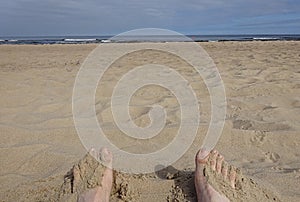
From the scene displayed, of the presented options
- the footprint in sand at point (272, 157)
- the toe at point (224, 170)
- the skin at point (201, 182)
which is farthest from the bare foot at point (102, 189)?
the footprint in sand at point (272, 157)

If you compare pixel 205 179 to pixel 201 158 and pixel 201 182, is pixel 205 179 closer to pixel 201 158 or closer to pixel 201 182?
pixel 201 182

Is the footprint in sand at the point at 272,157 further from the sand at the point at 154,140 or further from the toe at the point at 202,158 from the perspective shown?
the toe at the point at 202,158

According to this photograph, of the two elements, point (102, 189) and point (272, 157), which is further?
point (272, 157)

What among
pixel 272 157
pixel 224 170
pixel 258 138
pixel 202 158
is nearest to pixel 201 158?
pixel 202 158

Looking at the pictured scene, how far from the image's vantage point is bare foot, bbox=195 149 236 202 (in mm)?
1568

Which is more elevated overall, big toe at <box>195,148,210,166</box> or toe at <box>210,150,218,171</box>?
big toe at <box>195,148,210,166</box>

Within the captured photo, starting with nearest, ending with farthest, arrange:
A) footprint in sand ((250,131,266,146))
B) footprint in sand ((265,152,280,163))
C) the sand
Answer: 1. the sand
2. footprint in sand ((265,152,280,163))
3. footprint in sand ((250,131,266,146))

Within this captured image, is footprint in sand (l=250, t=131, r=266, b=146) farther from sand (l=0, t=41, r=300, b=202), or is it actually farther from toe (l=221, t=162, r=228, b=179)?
toe (l=221, t=162, r=228, b=179)

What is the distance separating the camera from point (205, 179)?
166 cm

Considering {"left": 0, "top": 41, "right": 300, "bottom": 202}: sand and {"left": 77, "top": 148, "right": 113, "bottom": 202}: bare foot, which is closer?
{"left": 77, "top": 148, "right": 113, "bottom": 202}: bare foot

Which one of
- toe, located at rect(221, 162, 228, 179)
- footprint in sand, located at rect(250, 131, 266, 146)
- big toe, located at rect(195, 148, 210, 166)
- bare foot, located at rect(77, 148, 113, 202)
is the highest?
big toe, located at rect(195, 148, 210, 166)

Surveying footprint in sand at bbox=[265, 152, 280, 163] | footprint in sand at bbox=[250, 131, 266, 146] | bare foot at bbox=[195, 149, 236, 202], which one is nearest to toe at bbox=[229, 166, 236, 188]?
bare foot at bbox=[195, 149, 236, 202]

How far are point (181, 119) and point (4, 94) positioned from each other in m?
2.05

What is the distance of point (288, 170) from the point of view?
6.66 feet
